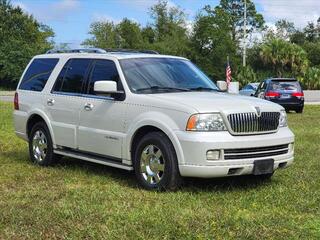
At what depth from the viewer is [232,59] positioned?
61375mm

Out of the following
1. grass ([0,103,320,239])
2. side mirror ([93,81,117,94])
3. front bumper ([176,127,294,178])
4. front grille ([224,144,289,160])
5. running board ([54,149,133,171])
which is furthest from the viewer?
running board ([54,149,133,171])

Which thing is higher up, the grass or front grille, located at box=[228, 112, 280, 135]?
front grille, located at box=[228, 112, 280, 135]

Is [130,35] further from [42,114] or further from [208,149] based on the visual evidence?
[208,149]

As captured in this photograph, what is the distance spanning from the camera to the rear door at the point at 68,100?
28.0 feet

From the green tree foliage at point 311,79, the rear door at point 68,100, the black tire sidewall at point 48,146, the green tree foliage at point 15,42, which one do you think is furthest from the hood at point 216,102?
the green tree foliage at point 15,42

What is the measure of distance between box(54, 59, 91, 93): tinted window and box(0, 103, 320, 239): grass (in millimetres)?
1216

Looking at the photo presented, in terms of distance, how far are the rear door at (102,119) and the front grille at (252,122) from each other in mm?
1531

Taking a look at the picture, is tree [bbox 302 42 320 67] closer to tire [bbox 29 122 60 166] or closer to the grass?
the grass

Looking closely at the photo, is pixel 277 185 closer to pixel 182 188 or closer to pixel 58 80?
pixel 182 188

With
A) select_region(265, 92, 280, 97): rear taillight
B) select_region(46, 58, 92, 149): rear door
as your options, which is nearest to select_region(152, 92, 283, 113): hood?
select_region(46, 58, 92, 149): rear door

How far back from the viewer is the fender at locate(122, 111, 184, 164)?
6902 mm

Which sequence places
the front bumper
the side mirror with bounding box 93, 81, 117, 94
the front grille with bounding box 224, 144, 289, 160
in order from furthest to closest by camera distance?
the side mirror with bounding box 93, 81, 117, 94 → the front grille with bounding box 224, 144, 289, 160 → the front bumper

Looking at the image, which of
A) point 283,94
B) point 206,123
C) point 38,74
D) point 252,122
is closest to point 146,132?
point 206,123

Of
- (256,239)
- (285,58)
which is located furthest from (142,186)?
(285,58)
